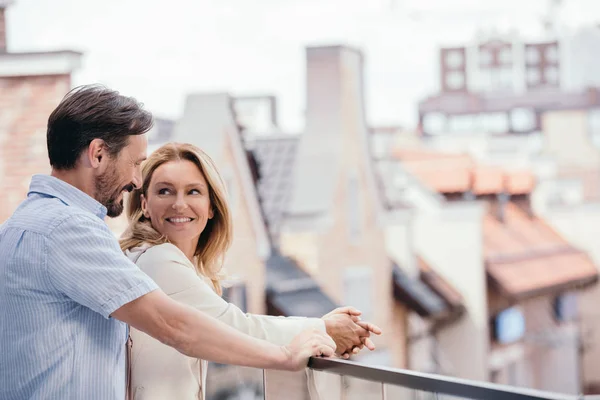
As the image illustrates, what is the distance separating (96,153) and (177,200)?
1.27ft

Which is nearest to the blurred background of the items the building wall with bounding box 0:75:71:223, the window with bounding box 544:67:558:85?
the building wall with bounding box 0:75:71:223

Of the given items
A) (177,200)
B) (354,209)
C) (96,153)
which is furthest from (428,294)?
(96,153)

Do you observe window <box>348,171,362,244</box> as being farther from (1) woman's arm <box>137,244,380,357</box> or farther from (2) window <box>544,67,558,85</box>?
(2) window <box>544,67,558,85</box>

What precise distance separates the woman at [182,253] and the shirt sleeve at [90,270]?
1.01ft

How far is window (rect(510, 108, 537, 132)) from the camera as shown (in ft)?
102

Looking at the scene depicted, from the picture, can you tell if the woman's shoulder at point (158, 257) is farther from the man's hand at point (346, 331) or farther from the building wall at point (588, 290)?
the building wall at point (588, 290)

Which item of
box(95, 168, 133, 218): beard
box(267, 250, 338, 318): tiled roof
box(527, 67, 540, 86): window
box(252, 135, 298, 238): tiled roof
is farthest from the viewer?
box(527, 67, 540, 86): window

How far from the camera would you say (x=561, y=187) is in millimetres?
24453

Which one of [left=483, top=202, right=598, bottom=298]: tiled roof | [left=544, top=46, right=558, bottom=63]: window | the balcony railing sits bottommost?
[left=483, top=202, right=598, bottom=298]: tiled roof

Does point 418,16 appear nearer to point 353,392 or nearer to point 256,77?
point 256,77

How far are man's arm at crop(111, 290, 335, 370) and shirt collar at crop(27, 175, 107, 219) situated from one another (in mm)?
165

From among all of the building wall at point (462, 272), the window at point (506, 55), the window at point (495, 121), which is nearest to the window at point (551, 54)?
the window at point (506, 55)

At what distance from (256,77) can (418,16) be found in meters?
12.7

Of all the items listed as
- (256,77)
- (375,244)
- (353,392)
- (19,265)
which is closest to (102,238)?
(19,265)
